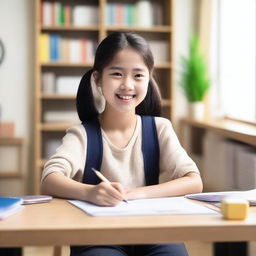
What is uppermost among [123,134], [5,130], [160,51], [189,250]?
[160,51]

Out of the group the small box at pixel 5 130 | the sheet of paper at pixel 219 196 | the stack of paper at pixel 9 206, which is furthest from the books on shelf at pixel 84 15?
the stack of paper at pixel 9 206

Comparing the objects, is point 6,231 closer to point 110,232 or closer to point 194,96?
point 110,232

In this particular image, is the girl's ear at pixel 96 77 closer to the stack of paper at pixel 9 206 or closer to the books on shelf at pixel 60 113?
the stack of paper at pixel 9 206

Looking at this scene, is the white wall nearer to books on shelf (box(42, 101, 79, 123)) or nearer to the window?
books on shelf (box(42, 101, 79, 123))

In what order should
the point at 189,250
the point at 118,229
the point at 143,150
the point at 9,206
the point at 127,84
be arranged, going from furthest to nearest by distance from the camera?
the point at 189,250 → the point at 143,150 → the point at 127,84 → the point at 9,206 → the point at 118,229

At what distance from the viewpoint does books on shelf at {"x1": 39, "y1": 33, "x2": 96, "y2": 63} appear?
5.11 m

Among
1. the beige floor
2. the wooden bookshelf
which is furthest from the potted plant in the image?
the beige floor

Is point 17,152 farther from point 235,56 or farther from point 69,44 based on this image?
point 235,56

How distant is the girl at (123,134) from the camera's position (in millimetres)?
1706

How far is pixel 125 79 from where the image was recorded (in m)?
1.81

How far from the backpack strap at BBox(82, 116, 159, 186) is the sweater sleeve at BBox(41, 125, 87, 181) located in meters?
0.02

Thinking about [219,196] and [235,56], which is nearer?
[219,196]

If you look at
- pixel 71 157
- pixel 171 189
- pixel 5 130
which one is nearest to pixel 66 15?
pixel 5 130

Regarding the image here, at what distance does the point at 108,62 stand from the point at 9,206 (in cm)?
65
